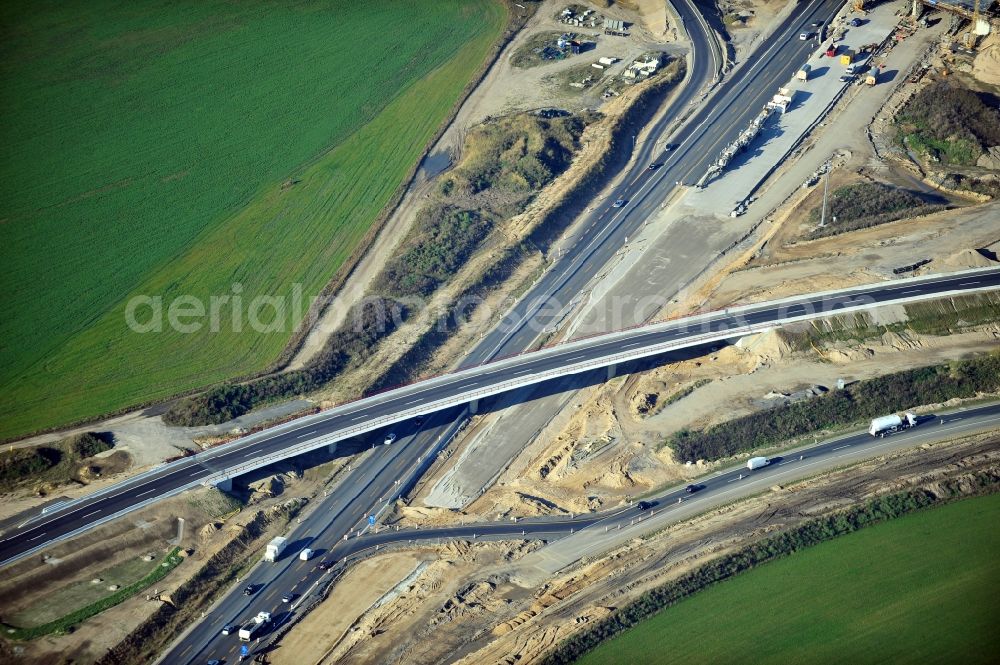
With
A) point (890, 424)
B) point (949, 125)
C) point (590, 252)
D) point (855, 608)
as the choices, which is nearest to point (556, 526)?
point (855, 608)

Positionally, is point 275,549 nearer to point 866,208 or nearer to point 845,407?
point 845,407

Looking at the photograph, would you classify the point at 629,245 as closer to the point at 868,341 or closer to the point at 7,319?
the point at 868,341

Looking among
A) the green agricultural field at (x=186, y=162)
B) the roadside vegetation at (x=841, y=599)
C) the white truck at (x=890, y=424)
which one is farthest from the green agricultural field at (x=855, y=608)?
the green agricultural field at (x=186, y=162)

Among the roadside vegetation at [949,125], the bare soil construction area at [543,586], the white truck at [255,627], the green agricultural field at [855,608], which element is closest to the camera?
the green agricultural field at [855,608]

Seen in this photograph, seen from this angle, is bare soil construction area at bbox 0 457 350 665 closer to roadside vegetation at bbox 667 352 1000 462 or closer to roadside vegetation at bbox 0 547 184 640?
roadside vegetation at bbox 0 547 184 640

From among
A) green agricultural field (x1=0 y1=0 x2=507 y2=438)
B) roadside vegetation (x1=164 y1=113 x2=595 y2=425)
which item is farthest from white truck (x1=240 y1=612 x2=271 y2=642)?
green agricultural field (x1=0 y1=0 x2=507 y2=438)

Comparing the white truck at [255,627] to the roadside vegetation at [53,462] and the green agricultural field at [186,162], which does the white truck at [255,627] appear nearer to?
the roadside vegetation at [53,462]
